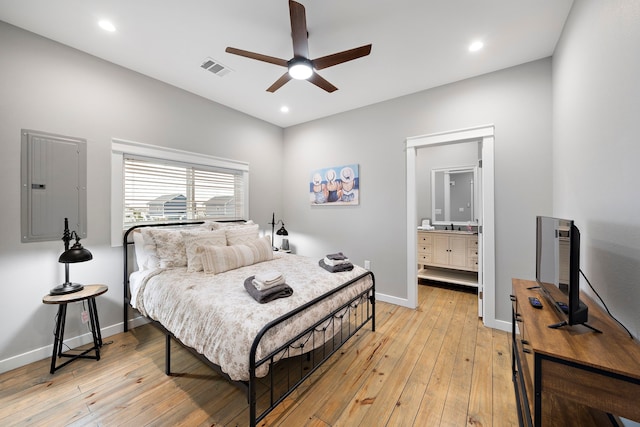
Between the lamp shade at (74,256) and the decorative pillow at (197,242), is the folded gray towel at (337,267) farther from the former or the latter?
the lamp shade at (74,256)

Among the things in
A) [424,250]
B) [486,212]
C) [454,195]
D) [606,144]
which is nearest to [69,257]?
[606,144]

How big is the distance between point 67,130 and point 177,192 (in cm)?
119

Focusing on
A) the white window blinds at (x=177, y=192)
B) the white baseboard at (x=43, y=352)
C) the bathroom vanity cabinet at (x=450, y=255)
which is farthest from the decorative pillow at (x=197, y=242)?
the bathroom vanity cabinet at (x=450, y=255)

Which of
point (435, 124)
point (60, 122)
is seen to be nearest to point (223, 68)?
point (60, 122)

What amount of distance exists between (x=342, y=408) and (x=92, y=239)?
292cm

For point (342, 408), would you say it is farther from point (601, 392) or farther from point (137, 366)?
point (137, 366)

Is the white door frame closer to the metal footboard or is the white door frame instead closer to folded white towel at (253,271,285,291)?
the metal footboard

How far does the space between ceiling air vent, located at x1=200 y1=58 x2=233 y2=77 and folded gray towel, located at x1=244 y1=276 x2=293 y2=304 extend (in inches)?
95.6

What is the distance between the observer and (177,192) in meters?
3.30

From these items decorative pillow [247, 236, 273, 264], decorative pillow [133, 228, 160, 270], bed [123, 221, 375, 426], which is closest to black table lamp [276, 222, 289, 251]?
bed [123, 221, 375, 426]

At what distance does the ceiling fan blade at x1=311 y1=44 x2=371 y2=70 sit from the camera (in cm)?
192

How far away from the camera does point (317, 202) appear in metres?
4.30

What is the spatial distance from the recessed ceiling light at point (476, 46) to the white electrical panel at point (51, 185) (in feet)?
13.2

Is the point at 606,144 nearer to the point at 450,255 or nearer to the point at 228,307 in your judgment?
the point at 228,307
